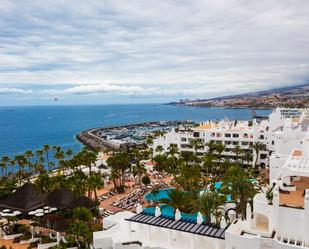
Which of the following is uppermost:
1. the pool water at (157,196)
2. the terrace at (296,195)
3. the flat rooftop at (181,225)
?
the terrace at (296,195)

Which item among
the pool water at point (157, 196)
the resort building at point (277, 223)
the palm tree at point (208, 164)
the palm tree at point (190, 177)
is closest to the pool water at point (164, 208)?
the pool water at point (157, 196)

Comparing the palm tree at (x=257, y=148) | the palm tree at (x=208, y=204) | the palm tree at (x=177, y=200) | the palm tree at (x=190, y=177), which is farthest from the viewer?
the palm tree at (x=257, y=148)

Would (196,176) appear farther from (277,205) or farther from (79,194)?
(277,205)

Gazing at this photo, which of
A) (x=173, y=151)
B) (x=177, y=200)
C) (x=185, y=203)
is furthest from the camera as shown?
(x=173, y=151)

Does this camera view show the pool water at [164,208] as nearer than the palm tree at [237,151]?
Yes

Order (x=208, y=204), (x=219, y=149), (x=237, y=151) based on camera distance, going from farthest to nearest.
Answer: (x=237, y=151), (x=219, y=149), (x=208, y=204)

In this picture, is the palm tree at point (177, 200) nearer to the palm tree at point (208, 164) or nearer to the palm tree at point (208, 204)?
the palm tree at point (208, 204)

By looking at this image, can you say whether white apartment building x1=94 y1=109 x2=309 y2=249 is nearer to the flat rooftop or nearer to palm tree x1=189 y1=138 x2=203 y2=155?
the flat rooftop

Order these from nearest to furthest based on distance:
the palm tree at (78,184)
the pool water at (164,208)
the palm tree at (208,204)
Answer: the palm tree at (208,204), the pool water at (164,208), the palm tree at (78,184)

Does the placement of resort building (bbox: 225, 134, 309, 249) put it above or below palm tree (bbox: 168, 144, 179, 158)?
above

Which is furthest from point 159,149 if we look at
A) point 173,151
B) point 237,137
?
point 237,137

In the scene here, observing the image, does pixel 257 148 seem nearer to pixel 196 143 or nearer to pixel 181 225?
pixel 196 143

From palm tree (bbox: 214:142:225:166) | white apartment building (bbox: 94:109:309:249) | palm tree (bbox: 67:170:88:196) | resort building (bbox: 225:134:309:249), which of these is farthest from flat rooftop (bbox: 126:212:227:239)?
palm tree (bbox: 214:142:225:166)

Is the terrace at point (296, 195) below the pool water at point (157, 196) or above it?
above
